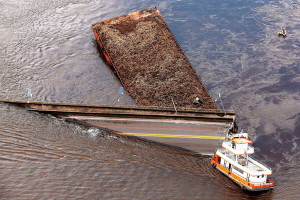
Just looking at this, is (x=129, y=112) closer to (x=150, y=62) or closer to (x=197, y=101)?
(x=197, y=101)

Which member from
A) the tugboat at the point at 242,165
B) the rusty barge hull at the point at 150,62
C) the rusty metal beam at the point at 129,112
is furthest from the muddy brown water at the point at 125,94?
the rusty barge hull at the point at 150,62

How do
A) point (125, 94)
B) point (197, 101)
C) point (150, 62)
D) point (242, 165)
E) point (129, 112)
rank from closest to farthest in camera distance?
point (242, 165) < point (129, 112) < point (197, 101) < point (125, 94) < point (150, 62)

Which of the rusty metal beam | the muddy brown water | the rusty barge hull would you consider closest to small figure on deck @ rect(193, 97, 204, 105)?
the rusty barge hull

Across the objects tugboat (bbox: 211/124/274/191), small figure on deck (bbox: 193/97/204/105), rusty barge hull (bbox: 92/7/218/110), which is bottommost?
tugboat (bbox: 211/124/274/191)

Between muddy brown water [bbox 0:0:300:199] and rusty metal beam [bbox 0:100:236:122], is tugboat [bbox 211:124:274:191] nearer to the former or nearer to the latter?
muddy brown water [bbox 0:0:300:199]

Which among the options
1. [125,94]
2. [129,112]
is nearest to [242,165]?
[129,112]

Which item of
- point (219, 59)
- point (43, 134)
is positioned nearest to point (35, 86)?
point (43, 134)

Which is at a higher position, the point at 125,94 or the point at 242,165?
the point at 125,94
